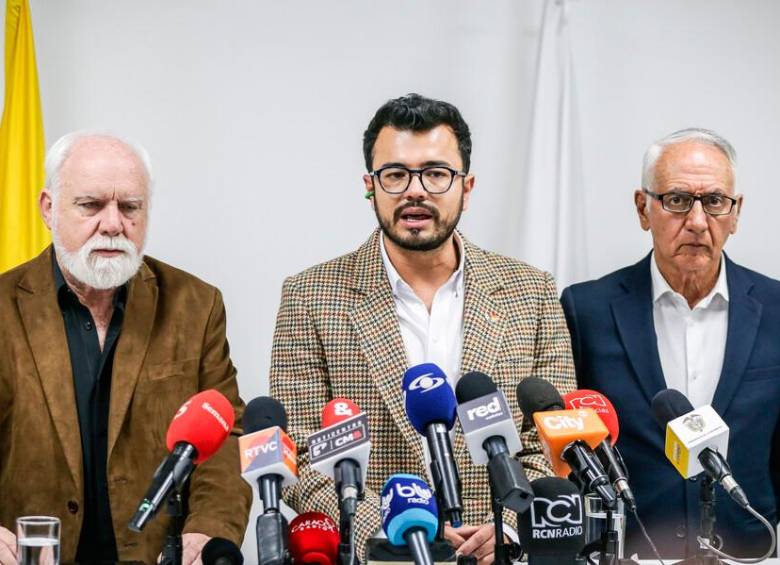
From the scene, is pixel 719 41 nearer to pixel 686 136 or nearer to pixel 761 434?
pixel 686 136

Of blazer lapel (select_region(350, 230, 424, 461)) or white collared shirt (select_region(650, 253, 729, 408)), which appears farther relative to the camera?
white collared shirt (select_region(650, 253, 729, 408))

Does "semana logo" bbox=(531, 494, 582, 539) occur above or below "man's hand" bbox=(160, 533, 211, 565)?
above

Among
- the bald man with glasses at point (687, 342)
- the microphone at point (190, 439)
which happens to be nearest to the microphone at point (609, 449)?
the microphone at point (190, 439)

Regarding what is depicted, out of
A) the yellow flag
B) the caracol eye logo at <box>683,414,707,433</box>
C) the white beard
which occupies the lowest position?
the caracol eye logo at <box>683,414,707,433</box>

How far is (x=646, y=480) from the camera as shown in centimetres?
370

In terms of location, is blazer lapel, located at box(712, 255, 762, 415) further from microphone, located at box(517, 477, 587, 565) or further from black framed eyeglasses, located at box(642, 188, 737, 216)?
microphone, located at box(517, 477, 587, 565)

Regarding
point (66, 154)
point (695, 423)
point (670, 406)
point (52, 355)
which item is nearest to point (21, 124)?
point (66, 154)

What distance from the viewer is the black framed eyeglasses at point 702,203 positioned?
372 centimetres

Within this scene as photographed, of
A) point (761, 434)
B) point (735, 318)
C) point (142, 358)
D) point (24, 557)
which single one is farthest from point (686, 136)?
point (24, 557)

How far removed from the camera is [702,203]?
3725 mm

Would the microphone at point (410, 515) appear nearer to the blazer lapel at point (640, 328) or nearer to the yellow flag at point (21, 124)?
the blazer lapel at point (640, 328)

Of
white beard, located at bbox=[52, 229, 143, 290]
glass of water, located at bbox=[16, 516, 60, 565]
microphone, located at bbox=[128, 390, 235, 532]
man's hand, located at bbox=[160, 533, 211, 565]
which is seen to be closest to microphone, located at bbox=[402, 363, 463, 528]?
microphone, located at bbox=[128, 390, 235, 532]

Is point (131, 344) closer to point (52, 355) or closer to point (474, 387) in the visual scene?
point (52, 355)

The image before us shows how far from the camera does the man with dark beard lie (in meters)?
3.43
